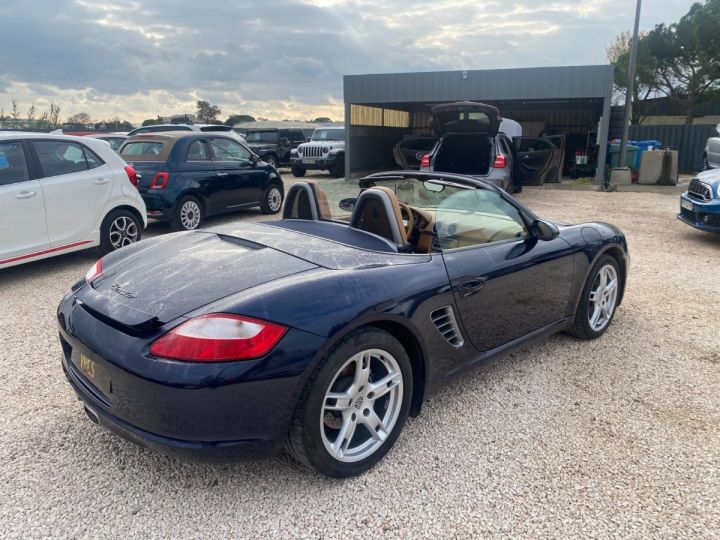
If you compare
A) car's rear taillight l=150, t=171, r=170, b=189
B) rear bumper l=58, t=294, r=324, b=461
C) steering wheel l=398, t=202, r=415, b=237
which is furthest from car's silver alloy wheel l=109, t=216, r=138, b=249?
rear bumper l=58, t=294, r=324, b=461

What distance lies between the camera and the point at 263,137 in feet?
70.1

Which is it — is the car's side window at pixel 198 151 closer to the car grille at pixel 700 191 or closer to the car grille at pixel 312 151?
the car grille at pixel 700 191

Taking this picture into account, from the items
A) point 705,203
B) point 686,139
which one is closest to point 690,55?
point 686,139

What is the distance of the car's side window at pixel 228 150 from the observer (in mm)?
8805

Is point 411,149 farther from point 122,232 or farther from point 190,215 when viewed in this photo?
point 122,232

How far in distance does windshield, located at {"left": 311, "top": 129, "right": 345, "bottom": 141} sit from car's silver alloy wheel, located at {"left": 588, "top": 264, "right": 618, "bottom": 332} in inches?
617

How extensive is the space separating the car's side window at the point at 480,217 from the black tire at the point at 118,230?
177 inches

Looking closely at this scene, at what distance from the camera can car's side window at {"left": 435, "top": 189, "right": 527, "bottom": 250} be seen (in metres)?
3.32

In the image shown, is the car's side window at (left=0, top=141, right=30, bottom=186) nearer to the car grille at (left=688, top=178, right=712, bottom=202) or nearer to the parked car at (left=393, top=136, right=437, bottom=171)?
the car grille at (left=688, top=178, right=712, bottom=202)

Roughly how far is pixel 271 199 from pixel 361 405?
8105 mm

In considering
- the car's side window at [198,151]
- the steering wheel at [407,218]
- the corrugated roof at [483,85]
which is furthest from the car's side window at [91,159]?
the corrugated roof at [483,85]

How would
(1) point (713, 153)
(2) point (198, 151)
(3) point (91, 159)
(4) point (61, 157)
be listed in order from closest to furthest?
(4) point (61, 157) < (3) point (91, 159) < (2) point (198, 151) < (1) point (713, 153)

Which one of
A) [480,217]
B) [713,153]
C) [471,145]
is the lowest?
[480,217]

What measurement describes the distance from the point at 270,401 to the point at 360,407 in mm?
491
